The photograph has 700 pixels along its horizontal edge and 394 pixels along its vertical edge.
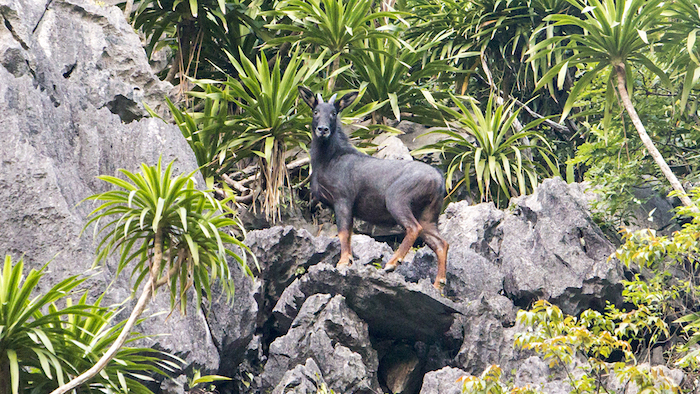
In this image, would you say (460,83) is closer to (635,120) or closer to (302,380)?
(635,120)

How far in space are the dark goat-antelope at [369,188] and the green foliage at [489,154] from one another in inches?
111

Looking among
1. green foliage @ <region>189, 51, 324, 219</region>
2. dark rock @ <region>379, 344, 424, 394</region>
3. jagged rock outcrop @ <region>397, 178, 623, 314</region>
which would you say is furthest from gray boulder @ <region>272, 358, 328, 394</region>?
green foliage @ <region>189, 51, 324, 219</region>

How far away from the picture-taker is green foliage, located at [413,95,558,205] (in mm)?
9961

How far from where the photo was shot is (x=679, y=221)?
8.06m

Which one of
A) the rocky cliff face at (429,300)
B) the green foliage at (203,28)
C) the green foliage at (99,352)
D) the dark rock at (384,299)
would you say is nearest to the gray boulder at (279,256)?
the rocky cliff face at (429,300)

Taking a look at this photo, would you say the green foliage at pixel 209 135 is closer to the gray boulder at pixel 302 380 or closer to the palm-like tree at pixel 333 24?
the palm-like tree at pixel 333 24

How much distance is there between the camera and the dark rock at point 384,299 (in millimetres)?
6270

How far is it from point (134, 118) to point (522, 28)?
21.8 ft

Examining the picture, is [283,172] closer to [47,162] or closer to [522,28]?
[47,162]

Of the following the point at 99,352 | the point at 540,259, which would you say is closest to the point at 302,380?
the point at 99,352

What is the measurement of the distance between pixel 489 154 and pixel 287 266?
13.4 ft

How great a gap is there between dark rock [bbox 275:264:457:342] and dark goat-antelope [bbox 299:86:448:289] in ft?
1.53

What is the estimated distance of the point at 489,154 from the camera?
10164mm

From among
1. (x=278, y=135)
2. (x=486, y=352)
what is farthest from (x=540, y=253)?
(x=278, y=135)
